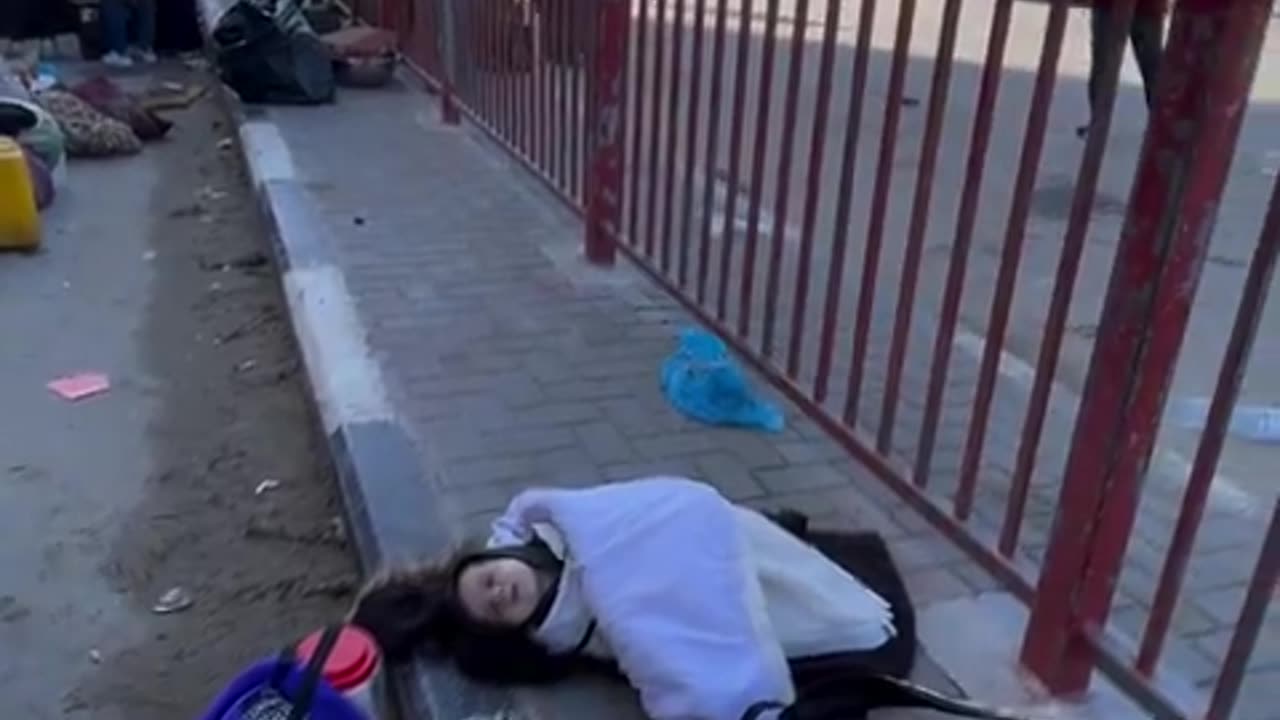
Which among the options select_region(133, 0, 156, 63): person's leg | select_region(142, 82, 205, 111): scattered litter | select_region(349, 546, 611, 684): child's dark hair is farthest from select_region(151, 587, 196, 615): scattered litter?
select_region(133, 0, 156, 63): person's leg

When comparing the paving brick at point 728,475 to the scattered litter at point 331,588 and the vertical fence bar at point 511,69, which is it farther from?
the vertical fence bar at point 511,69

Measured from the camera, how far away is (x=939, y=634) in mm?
2510

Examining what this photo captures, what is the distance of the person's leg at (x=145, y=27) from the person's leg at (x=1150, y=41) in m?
8.34

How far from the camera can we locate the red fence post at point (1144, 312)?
5.92 feet

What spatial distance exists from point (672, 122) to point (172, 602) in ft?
6.30

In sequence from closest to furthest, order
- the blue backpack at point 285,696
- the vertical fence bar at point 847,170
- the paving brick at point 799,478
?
the blue backpack at point 285,696 < the vertical fence bar at point 847,170 < the paving brick at point 799,478

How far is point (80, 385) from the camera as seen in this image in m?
4.02

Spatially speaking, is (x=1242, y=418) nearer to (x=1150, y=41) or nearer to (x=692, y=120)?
(x=692, y=120)

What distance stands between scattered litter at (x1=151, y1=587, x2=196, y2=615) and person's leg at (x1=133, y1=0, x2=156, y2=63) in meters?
7.12

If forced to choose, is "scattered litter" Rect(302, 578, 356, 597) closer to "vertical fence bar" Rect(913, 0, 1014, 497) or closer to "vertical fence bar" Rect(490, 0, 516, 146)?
"vertical fence bar" Rect(913, 0, 1014, 497)

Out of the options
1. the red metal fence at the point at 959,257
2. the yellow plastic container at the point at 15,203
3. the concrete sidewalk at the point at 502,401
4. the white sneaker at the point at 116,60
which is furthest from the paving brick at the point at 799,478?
the white sneaker at the point at 116,60

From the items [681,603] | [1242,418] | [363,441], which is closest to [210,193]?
[363,441]

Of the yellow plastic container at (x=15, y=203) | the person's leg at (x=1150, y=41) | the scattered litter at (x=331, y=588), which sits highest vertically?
the person's leg at (x=1150, y=41)

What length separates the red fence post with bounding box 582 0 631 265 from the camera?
13.6ft
